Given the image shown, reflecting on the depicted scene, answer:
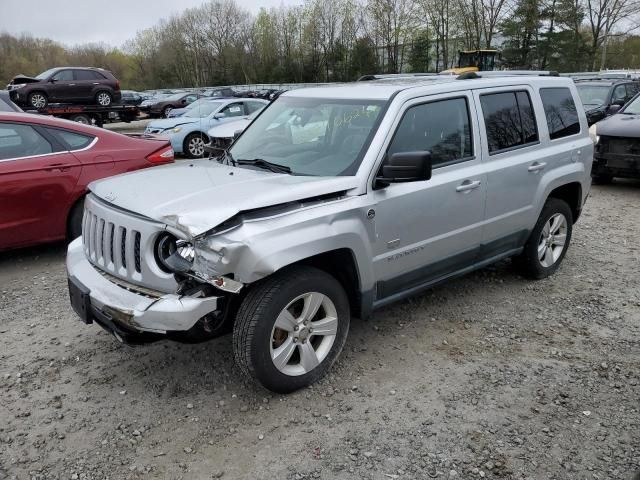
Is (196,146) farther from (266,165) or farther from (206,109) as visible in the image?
(266,165)

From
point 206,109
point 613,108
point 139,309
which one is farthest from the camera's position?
point 206,109

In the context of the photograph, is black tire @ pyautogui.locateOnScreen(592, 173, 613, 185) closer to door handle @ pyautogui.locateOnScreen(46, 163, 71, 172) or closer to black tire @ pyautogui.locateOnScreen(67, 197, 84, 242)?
black tire @ pyautogui.locateOnScreen(67, 197, 84, 242)

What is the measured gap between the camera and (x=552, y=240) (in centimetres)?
A: 513

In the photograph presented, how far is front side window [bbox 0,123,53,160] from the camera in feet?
17.8

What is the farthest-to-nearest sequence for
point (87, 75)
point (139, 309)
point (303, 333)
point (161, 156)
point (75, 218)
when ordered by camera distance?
point (87, 75)
point (161, 156)
point (75, 218)
point (303, 333)
point (139, 309)

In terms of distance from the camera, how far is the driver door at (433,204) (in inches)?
139

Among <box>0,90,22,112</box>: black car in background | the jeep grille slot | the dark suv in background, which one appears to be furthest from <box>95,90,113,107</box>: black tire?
the jeep grille slot

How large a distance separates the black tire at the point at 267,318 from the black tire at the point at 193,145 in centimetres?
1101

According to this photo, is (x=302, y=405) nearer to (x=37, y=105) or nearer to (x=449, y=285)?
(x=449, y=285)

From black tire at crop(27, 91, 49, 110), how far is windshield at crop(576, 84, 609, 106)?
1772 cm

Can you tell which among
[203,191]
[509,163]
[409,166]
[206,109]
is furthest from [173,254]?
[206,109]

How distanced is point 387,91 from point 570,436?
8.17 ft

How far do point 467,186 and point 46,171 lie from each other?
4.17m

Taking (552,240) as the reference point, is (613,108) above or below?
above
